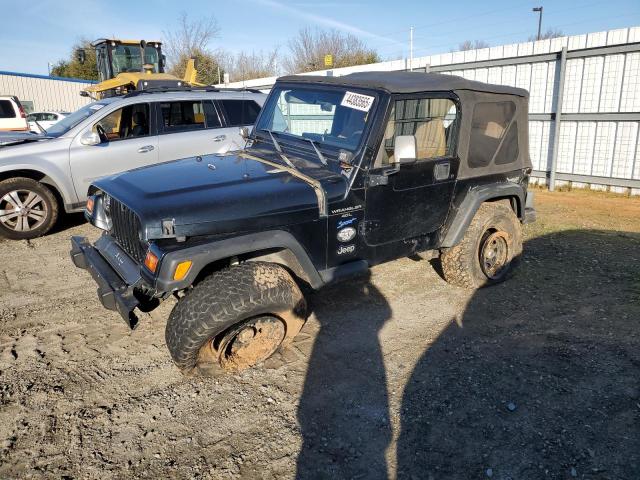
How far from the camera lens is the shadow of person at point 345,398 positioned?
8.28 ft

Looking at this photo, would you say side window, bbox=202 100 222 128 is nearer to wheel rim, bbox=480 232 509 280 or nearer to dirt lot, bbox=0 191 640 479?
dirt lot, bbox=0 191 640 479

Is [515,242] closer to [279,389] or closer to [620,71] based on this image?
[279,389]

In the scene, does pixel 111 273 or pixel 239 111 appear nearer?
pixel 111 273

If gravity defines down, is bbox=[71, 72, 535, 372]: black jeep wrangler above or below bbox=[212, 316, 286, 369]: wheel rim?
above

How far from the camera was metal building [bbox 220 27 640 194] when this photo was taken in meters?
8.23

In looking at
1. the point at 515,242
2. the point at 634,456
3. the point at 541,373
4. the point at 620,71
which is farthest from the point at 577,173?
the point at 634,456

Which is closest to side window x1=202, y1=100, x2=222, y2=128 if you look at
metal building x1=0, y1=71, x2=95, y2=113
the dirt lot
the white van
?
the dirt lot

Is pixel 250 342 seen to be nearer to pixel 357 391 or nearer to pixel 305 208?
pixel 357 391

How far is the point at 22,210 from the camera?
20.4ft

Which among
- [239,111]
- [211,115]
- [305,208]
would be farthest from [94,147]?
[305,208]

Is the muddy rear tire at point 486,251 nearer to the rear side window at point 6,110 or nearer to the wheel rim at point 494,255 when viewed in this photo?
the wheel rim at point 494,255

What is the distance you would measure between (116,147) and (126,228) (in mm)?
3701

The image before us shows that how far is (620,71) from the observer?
26.9 ft

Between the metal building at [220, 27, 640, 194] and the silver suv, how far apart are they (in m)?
6.43
